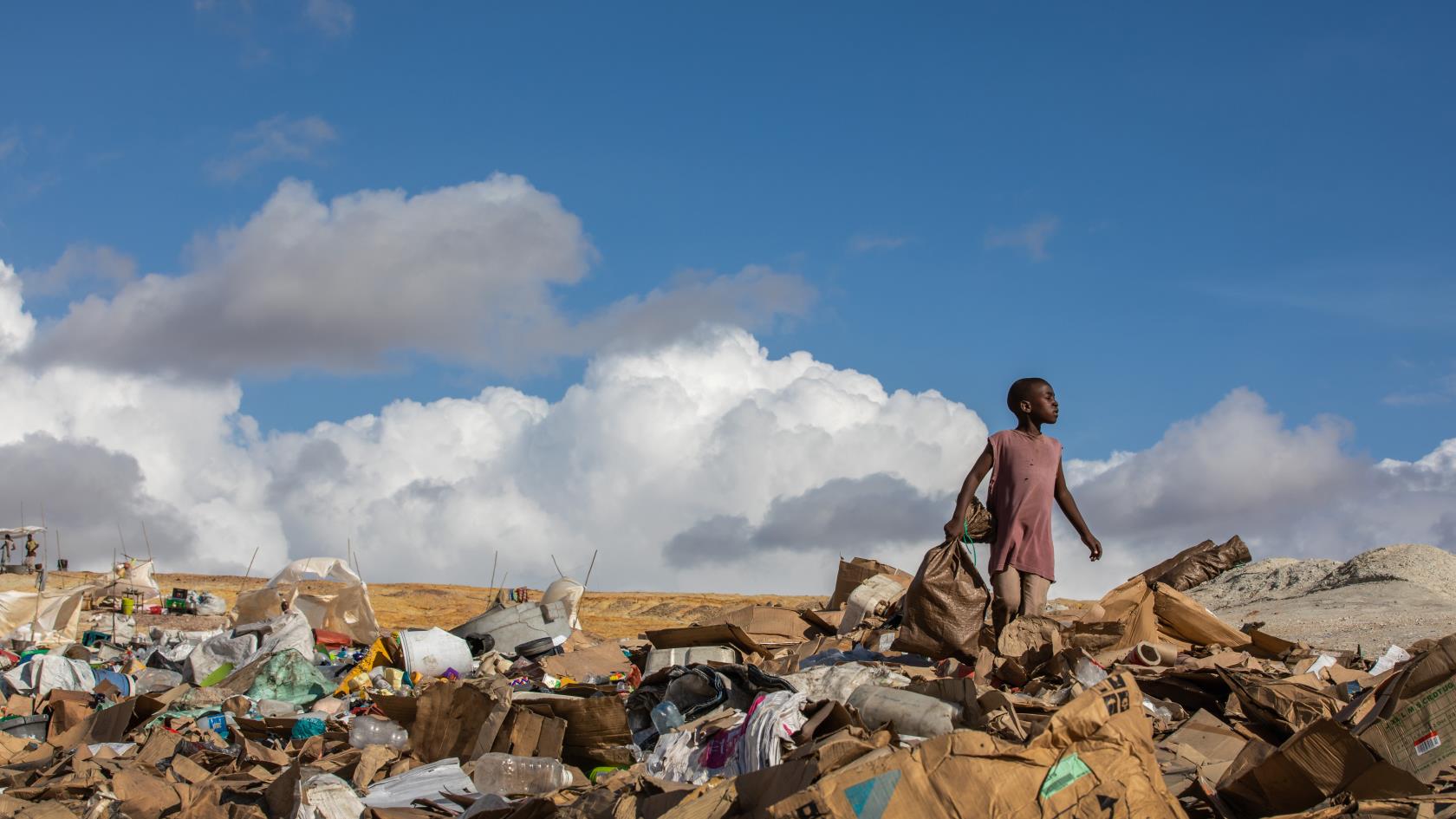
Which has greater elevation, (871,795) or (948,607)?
(948,607)

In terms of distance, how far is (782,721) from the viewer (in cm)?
429

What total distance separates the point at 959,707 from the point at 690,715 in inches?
60.3

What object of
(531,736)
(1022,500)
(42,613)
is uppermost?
(1022,500)

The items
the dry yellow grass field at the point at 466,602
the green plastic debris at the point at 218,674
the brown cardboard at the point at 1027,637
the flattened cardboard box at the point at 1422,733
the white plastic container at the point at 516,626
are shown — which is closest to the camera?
the flattened cardboard box at the point at 1422,733

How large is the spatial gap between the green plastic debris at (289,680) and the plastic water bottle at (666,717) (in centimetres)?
345

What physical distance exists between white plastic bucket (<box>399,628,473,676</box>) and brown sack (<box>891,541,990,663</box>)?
3677 mm

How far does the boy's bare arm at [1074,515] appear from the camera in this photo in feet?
21.6

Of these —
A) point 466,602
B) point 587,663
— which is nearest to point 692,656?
point 587,663

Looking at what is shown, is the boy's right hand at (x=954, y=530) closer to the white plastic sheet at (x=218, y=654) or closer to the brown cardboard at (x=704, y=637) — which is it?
the brown cardboard at (x=704, y=637)

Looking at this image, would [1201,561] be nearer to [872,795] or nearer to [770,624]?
[770,624]

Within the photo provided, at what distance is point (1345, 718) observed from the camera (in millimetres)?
4121

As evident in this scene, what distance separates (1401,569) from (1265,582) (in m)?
1.30

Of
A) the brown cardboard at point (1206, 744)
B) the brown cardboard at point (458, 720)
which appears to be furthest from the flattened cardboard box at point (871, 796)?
the brown cardboard at point (458, 720)

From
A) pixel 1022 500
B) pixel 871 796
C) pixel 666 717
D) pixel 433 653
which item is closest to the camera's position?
pixel 871 796
